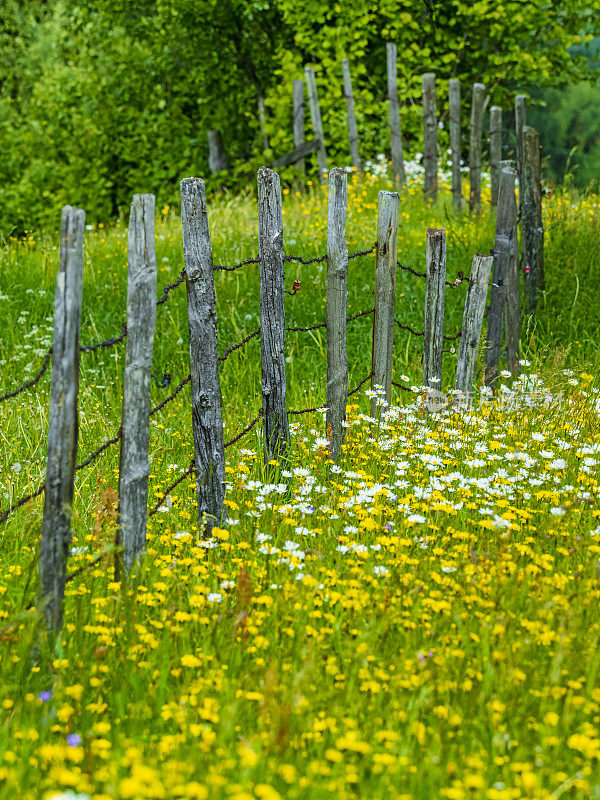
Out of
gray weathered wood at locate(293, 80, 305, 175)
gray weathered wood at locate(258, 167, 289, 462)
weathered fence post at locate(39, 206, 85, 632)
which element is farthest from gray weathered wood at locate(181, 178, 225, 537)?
gray weathered wood at locate(293, 80, 305, 175)

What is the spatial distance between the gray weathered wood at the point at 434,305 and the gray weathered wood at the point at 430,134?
6787 millimetres

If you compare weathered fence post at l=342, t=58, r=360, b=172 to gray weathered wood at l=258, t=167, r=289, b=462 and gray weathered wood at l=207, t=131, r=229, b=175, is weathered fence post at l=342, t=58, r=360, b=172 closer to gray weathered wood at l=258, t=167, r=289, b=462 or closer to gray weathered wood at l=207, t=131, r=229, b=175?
gray weathered wood at l=207, t=131, r=229, b=175

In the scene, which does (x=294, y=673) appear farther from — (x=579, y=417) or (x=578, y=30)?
(x=578, y=30)

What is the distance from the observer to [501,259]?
683 centimetres

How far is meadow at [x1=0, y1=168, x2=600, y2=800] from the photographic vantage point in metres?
2.44

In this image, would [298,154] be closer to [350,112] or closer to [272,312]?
[350,112]

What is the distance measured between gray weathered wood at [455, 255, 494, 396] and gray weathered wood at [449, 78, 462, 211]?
614 cm

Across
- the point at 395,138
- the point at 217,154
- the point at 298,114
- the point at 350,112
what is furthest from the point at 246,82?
the point at 395,138

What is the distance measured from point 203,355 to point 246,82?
14274 millimetres

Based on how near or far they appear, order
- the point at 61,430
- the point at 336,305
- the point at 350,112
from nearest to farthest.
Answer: the point at 61,430 → the point at 336,305 → the point at 350,112

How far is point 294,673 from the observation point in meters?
2.85

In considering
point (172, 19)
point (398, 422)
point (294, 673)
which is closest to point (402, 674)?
point (294, 673)

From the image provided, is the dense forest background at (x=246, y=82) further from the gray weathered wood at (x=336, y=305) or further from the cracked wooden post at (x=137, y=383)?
the cracked wooden post at (x=137, y=383)

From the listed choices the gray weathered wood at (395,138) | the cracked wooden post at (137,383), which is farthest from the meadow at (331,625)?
the gray weathered wood at (395,138)
